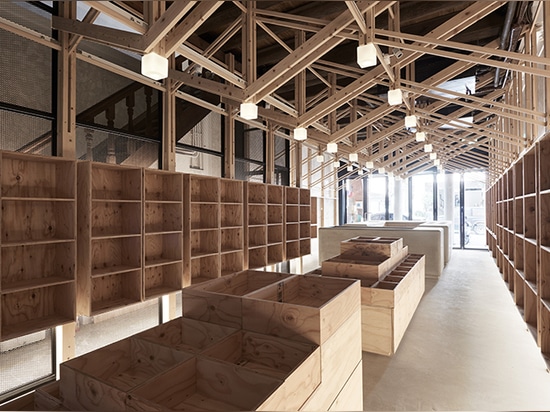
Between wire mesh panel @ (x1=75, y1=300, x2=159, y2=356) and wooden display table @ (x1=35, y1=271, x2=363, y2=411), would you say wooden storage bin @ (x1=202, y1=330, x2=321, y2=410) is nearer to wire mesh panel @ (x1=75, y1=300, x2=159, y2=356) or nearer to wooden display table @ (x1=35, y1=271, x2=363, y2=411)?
wooden display table @ (x1=35, y1=271, x2=363, y2=411)

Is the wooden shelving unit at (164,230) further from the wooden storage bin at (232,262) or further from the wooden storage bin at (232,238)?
the wooden storage bin at (232,238)

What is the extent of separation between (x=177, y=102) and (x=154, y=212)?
186 cm

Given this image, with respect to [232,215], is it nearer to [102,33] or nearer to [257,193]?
[257,193]

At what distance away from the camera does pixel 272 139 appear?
25.4 ft

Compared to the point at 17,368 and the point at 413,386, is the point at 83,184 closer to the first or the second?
→ the point at 17,368

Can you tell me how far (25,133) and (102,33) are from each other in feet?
4.38

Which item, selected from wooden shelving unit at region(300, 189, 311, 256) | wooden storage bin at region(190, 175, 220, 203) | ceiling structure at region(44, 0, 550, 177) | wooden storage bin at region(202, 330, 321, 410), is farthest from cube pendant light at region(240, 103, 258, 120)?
wooden shelving unit at region(300, 189, 311, 256)

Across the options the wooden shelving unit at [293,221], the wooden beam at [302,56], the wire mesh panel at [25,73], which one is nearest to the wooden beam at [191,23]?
the wooden beam at [302,56]

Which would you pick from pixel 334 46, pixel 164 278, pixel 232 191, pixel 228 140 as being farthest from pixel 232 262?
pixel 334 46

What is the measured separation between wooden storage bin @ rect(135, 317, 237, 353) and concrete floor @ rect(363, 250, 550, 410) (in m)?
1.59

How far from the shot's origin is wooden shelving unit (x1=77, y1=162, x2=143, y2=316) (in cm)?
400

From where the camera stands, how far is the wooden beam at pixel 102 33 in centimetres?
298

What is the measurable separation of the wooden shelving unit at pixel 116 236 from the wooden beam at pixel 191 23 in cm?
165

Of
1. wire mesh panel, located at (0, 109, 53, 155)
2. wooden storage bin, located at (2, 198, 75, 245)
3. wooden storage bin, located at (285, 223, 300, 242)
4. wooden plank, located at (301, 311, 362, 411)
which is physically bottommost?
wooden plank, located at (301, 311, 362, 411)
